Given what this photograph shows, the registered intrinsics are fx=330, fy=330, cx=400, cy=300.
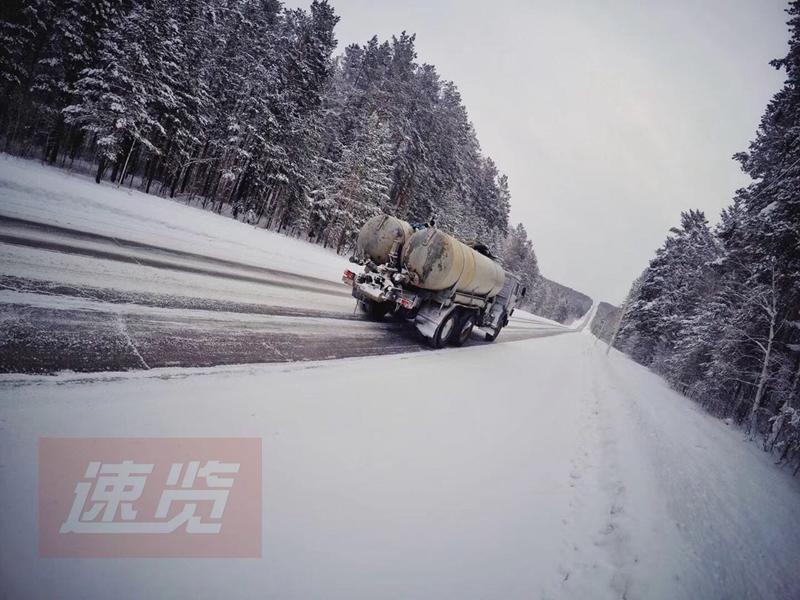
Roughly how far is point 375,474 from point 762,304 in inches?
774

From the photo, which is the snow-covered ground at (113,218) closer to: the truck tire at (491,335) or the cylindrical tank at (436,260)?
the cylindrical tank at (436,260)

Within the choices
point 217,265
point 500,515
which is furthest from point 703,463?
point 217,265

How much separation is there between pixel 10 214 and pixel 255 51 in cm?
2959

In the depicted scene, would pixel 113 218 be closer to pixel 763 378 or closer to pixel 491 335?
pixel 491 335

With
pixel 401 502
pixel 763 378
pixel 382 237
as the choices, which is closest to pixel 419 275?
pixel 382 237

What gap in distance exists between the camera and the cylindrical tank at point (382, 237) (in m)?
9.21

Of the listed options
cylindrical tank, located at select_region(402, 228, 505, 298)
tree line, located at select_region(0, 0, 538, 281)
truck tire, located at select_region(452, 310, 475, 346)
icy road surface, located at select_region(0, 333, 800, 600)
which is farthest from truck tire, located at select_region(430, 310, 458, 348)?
tree line, located at select_region(0, 0, 538, 281)

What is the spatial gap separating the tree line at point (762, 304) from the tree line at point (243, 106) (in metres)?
21.4

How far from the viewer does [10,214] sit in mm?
7562

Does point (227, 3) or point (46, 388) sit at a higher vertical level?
point (227, 3)

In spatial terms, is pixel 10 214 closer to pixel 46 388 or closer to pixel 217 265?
pixel 217 265

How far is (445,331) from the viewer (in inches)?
404

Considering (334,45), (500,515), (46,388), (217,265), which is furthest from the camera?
(334,45)

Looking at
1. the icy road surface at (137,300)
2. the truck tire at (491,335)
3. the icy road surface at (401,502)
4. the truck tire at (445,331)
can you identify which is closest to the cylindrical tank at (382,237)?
the icy road surface at (137,300)
